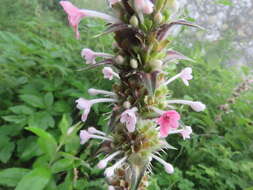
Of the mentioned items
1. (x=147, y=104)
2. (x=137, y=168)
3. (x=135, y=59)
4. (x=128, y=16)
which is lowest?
(x=137, y=168)

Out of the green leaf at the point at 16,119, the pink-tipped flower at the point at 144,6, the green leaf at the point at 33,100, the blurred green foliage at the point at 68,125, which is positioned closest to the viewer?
the pink-tipped flower at the point at 144,6

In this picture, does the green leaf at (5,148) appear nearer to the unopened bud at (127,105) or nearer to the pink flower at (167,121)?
the unopened bud at (127,105)

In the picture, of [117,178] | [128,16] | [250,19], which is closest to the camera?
[128,16]

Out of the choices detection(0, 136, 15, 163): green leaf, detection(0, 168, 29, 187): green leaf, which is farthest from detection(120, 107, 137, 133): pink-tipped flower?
detection(0, 136, 15, 163): green leaf

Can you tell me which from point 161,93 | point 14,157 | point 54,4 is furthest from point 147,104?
point 54,4

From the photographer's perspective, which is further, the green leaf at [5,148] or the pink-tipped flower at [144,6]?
the green leaf at [5,148]

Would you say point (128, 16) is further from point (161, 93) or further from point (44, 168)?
point (44, 168)

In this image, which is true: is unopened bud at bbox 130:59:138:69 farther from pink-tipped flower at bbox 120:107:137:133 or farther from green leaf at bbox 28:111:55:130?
green leaf at bbox 28:111:55:130

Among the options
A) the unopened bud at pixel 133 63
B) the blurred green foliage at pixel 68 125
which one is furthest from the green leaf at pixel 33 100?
the unopened bud at pixel 133 63
